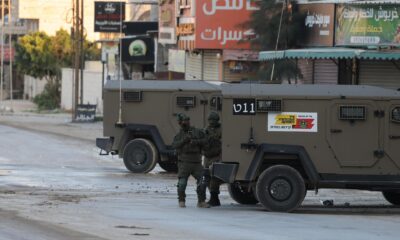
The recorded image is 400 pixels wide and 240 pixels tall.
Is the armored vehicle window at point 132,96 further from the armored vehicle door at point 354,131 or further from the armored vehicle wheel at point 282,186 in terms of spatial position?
the armored vehicle door at point 354,131

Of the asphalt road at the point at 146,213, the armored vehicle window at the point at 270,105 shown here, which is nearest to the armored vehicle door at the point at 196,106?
the asphalt road at the point at 146,213

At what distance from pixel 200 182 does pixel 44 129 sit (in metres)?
30.1

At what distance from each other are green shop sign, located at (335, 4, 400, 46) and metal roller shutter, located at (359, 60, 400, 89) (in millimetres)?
769

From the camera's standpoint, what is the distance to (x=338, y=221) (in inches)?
516

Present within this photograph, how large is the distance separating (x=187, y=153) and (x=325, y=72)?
13746 mm

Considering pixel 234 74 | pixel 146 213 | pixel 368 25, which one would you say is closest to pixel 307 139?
pixel 146 213

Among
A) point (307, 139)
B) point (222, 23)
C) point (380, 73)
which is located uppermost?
point (222, 23)

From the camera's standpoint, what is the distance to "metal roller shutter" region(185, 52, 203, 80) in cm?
3797

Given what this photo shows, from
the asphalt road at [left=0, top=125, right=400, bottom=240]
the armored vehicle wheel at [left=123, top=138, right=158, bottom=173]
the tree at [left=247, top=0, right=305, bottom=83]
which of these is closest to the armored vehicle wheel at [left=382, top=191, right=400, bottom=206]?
the asphalt road at [left=0, top=125, right=400, bottom=240]

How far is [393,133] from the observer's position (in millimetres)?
14070

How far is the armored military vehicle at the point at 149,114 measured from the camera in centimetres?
2188

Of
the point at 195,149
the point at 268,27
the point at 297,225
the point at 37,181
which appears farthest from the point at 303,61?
the point at 297,225

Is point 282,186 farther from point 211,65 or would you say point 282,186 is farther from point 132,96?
point 211,65

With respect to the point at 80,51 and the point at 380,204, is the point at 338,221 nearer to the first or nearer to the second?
the point at 380,204
